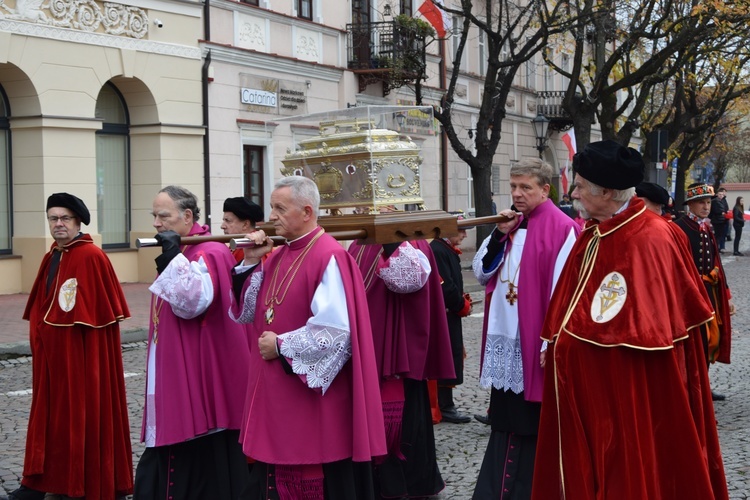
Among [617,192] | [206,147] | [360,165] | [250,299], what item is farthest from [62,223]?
[206,147]

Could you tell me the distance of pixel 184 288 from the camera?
5.54 metres

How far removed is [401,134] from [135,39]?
12.4 metres

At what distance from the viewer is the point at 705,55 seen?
87.4ft

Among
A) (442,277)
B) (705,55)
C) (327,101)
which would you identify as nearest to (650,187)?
(442,277)

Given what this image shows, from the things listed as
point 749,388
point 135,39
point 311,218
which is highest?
point 135,39

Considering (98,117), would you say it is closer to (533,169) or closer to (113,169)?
(113,169)

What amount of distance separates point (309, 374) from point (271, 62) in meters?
17.4

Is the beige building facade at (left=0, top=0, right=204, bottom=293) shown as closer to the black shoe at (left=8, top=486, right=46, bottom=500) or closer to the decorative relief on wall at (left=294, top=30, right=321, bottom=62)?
the decorative relief on wall at (left=294, top=30, right=321, bottom=62)

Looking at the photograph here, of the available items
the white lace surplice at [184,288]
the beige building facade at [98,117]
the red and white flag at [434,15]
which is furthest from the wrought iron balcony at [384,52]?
the white lace surplice at [184,288]

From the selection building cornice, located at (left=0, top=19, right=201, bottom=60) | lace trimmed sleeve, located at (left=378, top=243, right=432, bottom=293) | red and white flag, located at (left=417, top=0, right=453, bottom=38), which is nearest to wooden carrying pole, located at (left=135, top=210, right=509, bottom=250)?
lace trimmed sleeve, located at (left=378, top=243, right=432, bottom=293)

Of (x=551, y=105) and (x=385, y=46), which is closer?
(x=385, y=46)

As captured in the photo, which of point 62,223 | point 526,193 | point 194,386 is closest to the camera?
point 194,386

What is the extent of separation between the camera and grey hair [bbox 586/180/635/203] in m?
4.69

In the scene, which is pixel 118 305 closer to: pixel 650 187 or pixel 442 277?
pixel 442 277
